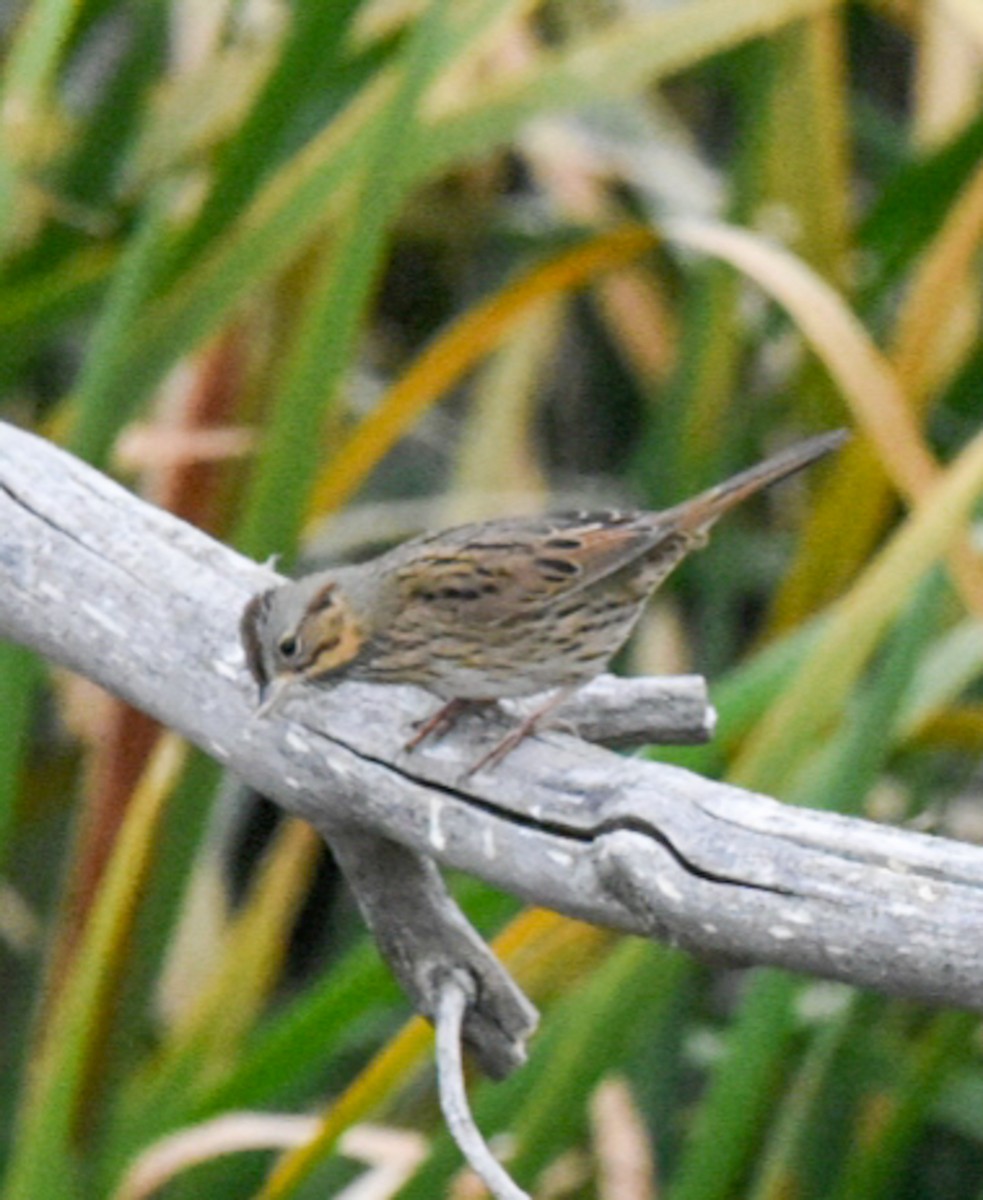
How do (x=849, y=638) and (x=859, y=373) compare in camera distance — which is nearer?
(x=849, y=638)

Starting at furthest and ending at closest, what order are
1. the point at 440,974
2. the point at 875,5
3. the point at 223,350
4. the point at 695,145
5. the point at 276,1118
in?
the point at 695,145
the point at 875,5
the point at 223,350
the point at 276,1118
the point at 440,974

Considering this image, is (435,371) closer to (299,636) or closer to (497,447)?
(497,447)

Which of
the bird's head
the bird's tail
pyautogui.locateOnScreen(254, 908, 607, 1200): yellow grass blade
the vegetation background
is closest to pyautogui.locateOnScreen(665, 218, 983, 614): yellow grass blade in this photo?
the vegetation background

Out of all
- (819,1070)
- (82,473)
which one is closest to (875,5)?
(819,1070)

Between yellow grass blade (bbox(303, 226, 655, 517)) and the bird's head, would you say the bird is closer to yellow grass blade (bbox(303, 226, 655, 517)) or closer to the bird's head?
the bird's head

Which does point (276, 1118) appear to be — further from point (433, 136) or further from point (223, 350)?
point (433, 136)

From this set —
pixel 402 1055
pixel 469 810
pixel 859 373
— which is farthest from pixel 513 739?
pixel 859 373

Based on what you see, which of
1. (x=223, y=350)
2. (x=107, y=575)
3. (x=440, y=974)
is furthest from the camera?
(x=223, y=350)
